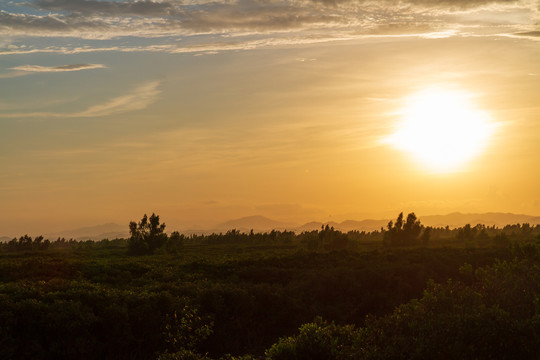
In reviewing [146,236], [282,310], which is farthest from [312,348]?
[146,236]

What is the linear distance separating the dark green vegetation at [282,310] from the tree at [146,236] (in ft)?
92.2

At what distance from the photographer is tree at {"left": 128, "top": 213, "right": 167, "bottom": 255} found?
72.6 m

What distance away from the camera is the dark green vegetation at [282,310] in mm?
14734

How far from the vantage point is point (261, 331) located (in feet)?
93.8

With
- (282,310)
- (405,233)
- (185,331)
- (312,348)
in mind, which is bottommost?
(405,233)

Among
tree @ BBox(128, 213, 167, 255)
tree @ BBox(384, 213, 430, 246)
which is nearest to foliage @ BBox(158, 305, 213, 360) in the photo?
tree @ BBox(128, 213, 167, 255)

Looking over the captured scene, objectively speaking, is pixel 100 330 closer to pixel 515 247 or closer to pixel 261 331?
pixel 261 331

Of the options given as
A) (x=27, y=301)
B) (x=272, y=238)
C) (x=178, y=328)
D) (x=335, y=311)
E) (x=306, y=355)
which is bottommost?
(x=272, y=238)

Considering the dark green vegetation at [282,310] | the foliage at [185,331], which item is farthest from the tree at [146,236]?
the foliage at [185,331]

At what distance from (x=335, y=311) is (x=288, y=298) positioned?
3.29 metres

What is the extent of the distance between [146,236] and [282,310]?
47.6 meters

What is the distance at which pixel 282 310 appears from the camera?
1195 inches

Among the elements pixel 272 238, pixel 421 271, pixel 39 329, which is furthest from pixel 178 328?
pixel 272 238

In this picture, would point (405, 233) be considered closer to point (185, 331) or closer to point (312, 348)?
point (185, 331)
